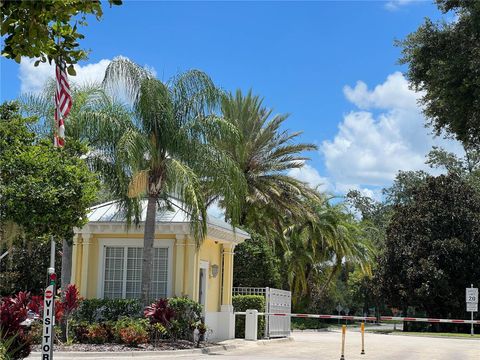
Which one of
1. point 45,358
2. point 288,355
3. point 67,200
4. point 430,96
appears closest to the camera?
point 45,358

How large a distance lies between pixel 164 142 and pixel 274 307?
365 inches

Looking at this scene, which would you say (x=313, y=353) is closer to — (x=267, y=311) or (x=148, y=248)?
(x=267, y=311)

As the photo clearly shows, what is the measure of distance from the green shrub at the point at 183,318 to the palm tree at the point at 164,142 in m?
1.04

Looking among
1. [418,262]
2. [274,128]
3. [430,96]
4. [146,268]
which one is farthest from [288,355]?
[418,262]

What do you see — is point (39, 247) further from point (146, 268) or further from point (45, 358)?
point (45, 358)

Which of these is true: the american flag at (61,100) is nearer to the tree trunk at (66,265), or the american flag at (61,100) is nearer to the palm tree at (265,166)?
the tree trunk at (66,265)

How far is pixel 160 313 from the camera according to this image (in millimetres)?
19094

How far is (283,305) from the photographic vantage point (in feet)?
88.7

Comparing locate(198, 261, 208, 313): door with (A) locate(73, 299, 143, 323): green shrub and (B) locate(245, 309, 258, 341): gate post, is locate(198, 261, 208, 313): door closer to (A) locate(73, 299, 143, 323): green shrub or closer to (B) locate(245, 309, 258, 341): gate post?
(B) locate(245, 309, 258, 341): gate post

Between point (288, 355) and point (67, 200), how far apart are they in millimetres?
9392

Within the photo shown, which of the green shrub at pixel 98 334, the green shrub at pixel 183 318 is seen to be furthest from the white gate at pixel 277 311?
the green shrub at pixel 98 334

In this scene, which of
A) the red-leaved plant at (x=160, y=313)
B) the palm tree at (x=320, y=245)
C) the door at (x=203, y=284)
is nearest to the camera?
the red-leaved plant at (x=160, y=313)

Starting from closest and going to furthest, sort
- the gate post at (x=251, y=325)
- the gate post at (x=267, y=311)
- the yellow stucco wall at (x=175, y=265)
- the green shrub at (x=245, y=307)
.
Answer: the yellow stucco wall at (x=175, y=265)
the gate post at (x=251, y=325)
the green shrub at (x=245, y=307)
the gate post at (x=267, y=311)

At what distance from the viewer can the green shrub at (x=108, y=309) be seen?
64.6 ft
